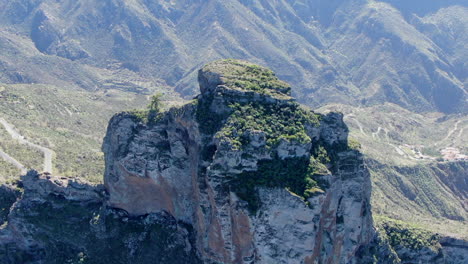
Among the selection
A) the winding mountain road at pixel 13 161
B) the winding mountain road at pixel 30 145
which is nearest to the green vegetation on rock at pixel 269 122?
the winding mountain road at pixel 30 145

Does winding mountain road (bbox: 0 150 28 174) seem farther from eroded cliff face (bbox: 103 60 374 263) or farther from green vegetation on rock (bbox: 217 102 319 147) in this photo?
green vegetation on rock (bbox: 217 102 319 147)

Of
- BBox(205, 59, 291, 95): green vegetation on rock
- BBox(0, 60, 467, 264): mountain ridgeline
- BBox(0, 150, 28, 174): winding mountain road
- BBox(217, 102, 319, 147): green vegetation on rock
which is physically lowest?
BBox(0, 150, 28, 174): winding mountain road

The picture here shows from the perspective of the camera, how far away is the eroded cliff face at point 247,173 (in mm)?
54375

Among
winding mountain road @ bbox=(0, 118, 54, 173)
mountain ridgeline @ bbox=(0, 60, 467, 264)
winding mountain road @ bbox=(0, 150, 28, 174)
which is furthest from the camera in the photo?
winding mountain road @ bbox=(0, 118, 54, 173)

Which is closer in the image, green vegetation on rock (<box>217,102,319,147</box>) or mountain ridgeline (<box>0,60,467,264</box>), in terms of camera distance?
mountain ridgeline (<box>0,60,467,264</box>)

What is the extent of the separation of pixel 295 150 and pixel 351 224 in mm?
14807

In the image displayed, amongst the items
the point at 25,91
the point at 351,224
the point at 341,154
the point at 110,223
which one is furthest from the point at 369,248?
the point at 25,91

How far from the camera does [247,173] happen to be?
2168 inches

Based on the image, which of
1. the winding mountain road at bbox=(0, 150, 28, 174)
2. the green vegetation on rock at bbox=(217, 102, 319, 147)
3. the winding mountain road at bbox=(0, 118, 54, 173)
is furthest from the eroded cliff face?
the winding mountain road at bbox=(0, 150, 28, 174)

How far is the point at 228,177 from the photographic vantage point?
54.8 metres

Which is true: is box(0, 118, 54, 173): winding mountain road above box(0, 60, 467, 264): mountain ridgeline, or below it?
below

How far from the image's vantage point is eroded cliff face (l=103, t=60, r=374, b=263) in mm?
54375

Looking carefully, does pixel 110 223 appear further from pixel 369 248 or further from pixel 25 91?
pixel 25 91

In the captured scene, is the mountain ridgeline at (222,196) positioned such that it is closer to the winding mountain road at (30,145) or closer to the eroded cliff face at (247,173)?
the eroded cliff face at (247,173)
